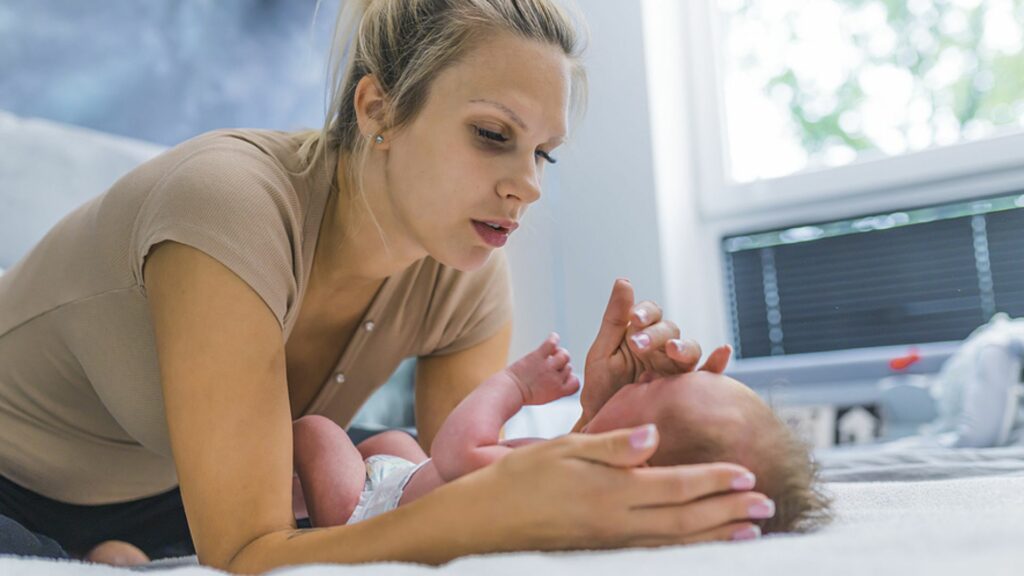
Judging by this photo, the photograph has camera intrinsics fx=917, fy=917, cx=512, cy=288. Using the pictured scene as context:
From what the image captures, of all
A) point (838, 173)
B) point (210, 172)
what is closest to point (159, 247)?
Answer: point (210, 172)

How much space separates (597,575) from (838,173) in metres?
2.95

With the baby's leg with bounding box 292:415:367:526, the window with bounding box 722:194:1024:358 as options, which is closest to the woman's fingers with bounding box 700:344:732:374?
the baby's leg with bounding box 292:415:367:526

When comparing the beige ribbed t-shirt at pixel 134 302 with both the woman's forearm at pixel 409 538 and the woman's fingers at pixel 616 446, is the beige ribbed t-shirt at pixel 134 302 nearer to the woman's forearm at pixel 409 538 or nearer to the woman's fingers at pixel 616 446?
the woman's forearm at pixel 409 538

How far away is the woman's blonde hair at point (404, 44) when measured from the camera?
1232mm

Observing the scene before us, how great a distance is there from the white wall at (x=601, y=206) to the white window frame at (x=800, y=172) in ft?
1.22

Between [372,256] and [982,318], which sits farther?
[982,318]

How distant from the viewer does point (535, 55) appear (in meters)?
1.23

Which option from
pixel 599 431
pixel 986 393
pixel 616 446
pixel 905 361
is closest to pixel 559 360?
pixel 599 431

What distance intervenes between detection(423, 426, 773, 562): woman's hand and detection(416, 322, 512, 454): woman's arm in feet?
2.64

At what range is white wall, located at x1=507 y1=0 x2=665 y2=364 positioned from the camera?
3.36 meters

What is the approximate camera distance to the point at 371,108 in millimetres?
1289

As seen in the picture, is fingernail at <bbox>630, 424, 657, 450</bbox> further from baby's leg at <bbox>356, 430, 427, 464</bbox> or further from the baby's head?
baby's leg at <bbox>356, 430, 427, 464</bbox>

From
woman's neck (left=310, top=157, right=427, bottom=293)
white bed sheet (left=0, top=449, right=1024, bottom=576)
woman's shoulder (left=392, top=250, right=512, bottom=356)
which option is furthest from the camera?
woman's shoulder (left=392, top=250, right=512, bottom=356)

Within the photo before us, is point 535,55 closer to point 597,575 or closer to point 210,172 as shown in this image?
point 210,172
